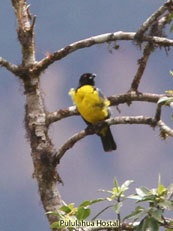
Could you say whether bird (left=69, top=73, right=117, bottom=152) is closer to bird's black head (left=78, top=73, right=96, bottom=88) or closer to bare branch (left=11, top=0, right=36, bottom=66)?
bird's black head (left=78, top=73, right=96, bottom=88)

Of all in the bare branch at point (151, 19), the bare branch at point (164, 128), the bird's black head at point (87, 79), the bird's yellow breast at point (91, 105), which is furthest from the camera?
the bird's black head at point (87, 79)

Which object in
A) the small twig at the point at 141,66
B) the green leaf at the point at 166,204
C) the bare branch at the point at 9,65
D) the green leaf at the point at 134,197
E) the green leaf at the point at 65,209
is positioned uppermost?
the bare branch at the point at 9,65

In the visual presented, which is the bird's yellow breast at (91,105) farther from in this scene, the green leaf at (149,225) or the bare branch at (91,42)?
the green leaf at (149,225)

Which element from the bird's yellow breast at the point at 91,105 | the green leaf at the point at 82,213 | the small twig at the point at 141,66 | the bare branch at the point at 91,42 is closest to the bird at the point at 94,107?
the bird's yellow breast at the point at 91,105

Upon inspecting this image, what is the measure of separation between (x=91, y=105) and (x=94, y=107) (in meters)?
0.05

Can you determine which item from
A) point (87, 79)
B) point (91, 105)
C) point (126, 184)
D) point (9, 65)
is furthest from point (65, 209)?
point (87, 79)

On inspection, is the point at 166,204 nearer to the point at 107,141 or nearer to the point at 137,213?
the point at 137,213

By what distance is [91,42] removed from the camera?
6.72 metres

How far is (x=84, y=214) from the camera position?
12.3 ft

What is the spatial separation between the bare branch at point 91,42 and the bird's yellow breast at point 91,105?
0.62 metres

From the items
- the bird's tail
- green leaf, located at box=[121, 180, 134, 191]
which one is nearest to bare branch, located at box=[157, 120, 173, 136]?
green leaf, located at box=[121, 180, 134, 191]

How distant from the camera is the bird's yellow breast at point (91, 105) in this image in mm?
6871

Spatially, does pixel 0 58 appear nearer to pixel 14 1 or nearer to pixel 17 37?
pixel 17 37

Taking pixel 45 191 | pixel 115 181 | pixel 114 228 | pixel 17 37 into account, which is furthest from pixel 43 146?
pixel 115 181
